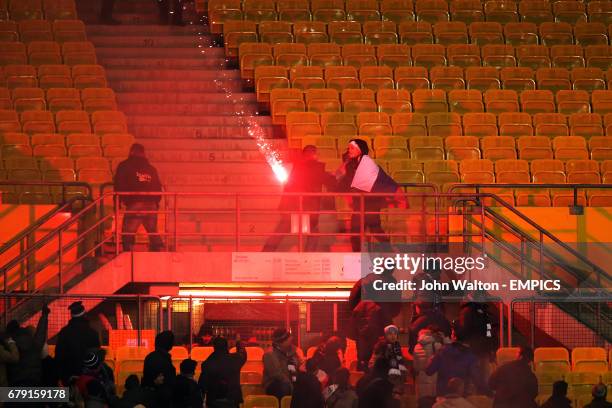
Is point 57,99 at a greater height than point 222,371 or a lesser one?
greater

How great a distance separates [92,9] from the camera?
22359 mm

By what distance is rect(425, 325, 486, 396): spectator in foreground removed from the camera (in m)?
12.3

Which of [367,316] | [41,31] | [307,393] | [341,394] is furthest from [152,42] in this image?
[341,394]

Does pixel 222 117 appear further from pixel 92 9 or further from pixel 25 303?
pixel 25 303

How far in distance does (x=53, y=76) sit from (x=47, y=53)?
29.6 inches

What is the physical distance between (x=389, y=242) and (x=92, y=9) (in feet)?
29.7

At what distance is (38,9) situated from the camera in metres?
21.5

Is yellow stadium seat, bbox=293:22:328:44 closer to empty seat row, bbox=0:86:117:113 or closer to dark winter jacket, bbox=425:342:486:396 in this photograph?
empty seat row, bbox=0:86:117:113

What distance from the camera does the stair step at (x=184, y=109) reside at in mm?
19547

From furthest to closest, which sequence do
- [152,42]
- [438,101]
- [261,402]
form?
[152,42] → [438,101] → [261,402]

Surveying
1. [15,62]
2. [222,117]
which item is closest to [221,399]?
[222,117]

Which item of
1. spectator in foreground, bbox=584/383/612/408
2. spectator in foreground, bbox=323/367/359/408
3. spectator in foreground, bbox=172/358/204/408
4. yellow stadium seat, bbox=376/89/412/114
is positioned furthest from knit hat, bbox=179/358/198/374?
yellow stadium seat, bbox=376/89/412/114

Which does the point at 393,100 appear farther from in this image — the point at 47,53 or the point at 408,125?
the point at 47,53

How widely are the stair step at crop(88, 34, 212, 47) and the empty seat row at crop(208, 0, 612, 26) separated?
464 mm
